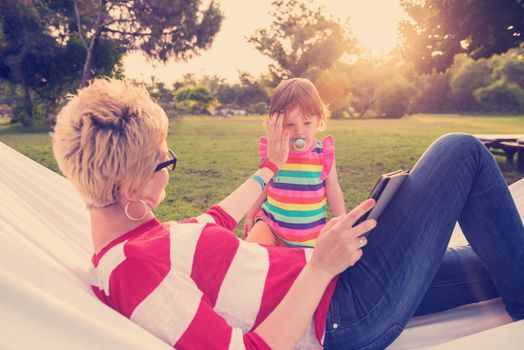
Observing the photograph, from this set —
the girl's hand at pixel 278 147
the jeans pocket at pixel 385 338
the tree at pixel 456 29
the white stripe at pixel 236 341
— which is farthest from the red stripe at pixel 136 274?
the tree at pixel 456 29

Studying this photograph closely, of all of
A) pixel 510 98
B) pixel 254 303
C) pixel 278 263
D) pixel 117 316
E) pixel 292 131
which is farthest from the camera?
pixel 510 98

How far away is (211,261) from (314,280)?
31 centimetres

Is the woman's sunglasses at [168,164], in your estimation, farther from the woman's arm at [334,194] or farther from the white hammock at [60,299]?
the woman's arm at [334,194]

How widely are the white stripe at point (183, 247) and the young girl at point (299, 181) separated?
4.62 ft

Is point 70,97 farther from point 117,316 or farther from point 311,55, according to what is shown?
point 311,55

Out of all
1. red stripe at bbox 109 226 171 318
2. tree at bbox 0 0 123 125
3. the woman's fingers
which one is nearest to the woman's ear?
red stripe at bbox 109 226 171 318

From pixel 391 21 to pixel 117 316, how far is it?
11455 millimetres

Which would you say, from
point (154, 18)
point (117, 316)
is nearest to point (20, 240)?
point (117, 316)

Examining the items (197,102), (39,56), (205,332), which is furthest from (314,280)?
(197,102)

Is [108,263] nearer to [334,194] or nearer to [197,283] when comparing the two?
[197,283]

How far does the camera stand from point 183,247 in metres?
1.25

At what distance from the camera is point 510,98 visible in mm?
34312

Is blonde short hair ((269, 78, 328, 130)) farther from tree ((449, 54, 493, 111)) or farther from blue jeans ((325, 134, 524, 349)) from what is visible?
tree ((449, 54, 493, 111))

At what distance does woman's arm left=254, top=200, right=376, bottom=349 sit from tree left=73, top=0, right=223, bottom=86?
19221mm
